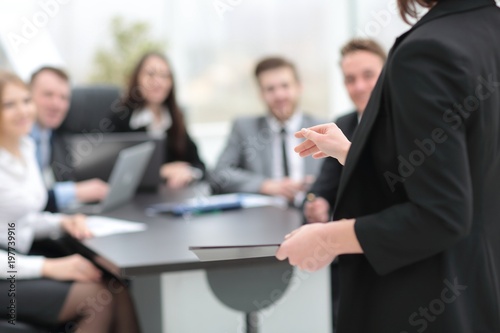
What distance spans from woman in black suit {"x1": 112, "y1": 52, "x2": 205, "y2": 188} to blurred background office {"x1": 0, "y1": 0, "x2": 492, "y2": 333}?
3.89 feet

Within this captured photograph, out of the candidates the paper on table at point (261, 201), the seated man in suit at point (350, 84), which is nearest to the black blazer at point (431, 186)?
the seated man in suit at point (350, 84)

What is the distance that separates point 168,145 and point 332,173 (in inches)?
87.1

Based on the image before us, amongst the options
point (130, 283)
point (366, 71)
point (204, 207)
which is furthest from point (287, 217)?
point (366, 71)

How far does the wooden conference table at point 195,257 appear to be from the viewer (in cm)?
174

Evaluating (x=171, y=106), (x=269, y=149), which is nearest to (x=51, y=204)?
(x=269, y=149)

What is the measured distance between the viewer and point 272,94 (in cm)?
315

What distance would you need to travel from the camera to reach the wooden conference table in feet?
5.72

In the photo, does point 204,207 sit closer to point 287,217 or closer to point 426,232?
point 287,217

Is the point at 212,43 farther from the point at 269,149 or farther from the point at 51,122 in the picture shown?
the point at 269,149

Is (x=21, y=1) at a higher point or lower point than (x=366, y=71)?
higher

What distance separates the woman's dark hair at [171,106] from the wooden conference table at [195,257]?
1.14 meters

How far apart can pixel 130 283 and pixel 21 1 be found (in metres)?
3.48

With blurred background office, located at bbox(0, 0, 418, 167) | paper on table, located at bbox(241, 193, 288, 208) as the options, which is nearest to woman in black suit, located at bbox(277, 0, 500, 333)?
paper on table, located at bbox(241, 193, 288, 208)

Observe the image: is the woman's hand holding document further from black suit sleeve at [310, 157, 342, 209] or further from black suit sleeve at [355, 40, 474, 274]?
black suit sleeve at [310, 157, 342, 209]
